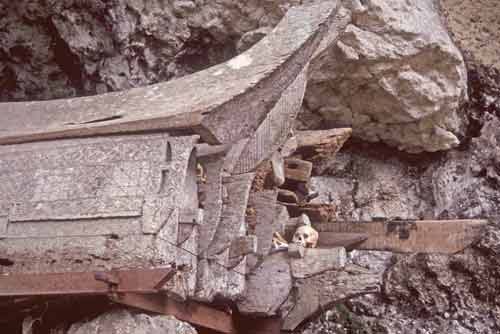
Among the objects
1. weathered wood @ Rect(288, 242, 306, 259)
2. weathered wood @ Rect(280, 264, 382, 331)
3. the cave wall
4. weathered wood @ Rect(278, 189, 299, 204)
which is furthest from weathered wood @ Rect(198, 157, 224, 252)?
the cave wall

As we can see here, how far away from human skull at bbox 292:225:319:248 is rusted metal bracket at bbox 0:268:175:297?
1205mm

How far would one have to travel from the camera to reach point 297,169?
3.74 metres

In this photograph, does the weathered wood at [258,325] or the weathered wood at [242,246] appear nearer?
the weathered wood at [242,246]

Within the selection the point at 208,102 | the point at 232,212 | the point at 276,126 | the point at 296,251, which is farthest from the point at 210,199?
the point at 276,126

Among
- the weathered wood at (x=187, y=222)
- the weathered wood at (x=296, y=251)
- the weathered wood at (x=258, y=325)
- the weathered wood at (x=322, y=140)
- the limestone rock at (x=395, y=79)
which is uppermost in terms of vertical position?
the limestone rock at (x=395, y=79)

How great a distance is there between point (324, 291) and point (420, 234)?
0.58 meters

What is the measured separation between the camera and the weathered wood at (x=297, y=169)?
3729mm

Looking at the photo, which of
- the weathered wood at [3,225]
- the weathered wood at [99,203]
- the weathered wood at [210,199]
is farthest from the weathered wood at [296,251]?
the weathered wood at [3,225]

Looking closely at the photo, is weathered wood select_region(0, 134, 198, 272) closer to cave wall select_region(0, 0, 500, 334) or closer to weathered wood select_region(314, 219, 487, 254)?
weathered wood select_region(314, 219, 487, 254)

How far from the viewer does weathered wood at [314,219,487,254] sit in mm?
3217

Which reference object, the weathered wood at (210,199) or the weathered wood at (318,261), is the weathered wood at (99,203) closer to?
the weathered wood at (210,199)

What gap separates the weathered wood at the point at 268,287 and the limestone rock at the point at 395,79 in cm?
141

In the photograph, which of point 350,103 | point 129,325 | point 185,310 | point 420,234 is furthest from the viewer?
point 350,103

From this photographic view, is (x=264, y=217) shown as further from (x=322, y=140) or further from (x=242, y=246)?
(x=322, y=140)
